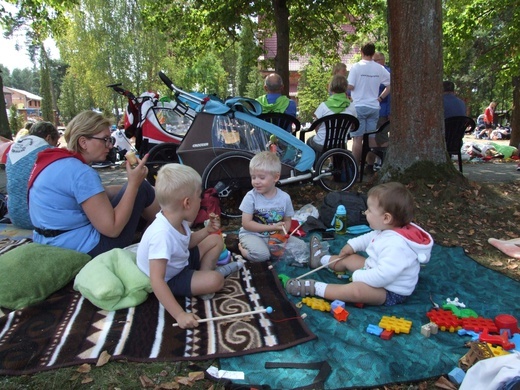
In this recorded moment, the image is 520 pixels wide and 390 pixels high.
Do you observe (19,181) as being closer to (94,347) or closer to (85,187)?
(85,187)

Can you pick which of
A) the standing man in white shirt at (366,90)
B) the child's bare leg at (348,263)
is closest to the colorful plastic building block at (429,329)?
the child's bare leg at (348,263)

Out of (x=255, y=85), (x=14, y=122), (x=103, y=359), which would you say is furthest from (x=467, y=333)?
(x=255, y=85)

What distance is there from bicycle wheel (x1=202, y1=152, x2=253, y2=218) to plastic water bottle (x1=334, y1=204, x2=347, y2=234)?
1118 millimetres

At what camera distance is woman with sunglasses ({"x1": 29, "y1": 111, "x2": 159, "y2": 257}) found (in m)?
2.93

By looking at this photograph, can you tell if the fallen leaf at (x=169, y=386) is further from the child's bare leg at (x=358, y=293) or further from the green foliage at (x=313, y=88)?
the green foliage at (x=313, y=88)

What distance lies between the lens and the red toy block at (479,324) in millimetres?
2543

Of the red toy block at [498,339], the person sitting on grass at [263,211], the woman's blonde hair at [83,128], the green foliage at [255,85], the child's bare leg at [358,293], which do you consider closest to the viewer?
the red toy block at [498,339]

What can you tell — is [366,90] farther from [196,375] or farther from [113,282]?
[196,375]

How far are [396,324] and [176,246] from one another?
1.43m

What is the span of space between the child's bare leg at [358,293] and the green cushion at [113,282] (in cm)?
124

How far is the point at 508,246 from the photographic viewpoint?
158 inches

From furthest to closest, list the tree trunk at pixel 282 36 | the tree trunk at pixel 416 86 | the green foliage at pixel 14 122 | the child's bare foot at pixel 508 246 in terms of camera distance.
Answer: the green foliage at pixel 14 122 → the tree trunk at pixel 282 36 → the tree trunk at pixel 416 86 → the child's bare foot at pixel 508 246

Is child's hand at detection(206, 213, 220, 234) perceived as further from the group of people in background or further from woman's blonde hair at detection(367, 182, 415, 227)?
the group of people in background

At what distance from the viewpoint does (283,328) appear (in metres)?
2.57
